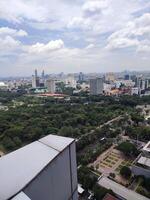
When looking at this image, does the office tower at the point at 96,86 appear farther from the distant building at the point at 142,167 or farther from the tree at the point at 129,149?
the distant building at the point at 142,167

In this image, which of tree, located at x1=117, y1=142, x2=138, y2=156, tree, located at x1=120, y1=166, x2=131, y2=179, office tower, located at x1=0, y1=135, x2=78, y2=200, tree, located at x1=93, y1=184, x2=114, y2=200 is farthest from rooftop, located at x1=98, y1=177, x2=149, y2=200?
office tower, located at x1=0, y1=135, x2=78, y2=200

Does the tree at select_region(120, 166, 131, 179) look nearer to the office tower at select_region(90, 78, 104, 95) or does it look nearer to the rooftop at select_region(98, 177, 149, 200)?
the rooftop at select_region(98, 177, 149, 200)

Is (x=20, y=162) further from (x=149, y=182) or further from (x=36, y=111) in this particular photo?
(x=36, y=111)

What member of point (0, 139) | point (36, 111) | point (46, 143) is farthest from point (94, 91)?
point (46, 143)

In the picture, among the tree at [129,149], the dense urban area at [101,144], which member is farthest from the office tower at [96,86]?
the tree at [129,149]

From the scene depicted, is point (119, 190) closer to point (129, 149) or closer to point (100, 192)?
point (100, 192)

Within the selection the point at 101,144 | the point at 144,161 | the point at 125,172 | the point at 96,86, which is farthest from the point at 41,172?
the point at 96,86
